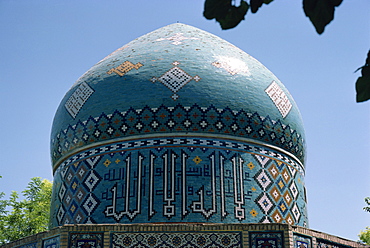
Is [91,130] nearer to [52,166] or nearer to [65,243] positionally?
[52,166]

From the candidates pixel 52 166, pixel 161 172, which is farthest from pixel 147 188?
pixel 52 166

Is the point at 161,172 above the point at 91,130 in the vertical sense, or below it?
below

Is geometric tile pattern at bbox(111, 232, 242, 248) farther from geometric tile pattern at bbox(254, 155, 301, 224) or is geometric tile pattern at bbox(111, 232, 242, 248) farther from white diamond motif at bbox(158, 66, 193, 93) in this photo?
white diamond motif at bbox(158, 66, 193, 93)

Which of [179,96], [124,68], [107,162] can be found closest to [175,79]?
[179,96]

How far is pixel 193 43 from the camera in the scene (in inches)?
385

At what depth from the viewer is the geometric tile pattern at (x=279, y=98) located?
936cm

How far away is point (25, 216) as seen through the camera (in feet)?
48.4

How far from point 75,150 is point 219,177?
245 cm

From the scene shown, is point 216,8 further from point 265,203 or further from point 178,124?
point 265,203

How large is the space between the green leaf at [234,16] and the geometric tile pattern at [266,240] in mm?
5910

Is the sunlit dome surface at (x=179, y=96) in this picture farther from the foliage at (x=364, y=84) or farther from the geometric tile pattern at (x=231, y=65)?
the foliage at (x=364, y=84)

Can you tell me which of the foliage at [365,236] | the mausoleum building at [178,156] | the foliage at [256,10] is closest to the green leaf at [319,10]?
the foliage at [256,10]

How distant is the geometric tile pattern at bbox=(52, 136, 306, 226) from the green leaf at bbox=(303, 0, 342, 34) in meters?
6.69

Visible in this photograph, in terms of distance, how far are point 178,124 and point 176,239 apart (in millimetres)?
1968
